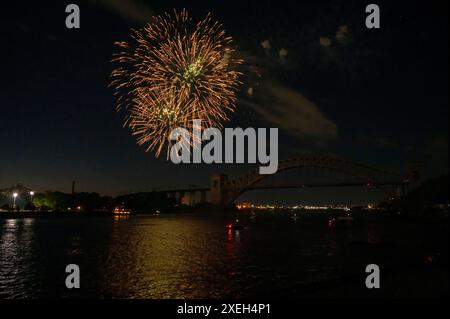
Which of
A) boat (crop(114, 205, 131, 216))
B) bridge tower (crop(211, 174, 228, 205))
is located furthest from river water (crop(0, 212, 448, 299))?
bridge tower (crop(211, 174, 228, 205))

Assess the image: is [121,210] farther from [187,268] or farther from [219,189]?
[187,268]

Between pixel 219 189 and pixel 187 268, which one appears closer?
pixel 187 268

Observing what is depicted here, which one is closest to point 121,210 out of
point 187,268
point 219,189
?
point 219,189

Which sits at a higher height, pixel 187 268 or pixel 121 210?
pixel 187 268

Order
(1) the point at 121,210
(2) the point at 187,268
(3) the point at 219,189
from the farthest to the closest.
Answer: (3) the point at 219,189
(1) the point at 121,210
(2) the point at 187,268

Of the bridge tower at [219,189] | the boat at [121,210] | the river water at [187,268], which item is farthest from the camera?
the bridge tower at [219,189]

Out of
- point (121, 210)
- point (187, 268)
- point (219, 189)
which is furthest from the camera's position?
point (219, 189)

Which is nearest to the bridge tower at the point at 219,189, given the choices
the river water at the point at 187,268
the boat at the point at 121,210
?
the boat at the point at 121,210

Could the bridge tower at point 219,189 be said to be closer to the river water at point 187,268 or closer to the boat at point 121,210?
the boat at point 121,210
